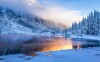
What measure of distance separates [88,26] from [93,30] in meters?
5.99

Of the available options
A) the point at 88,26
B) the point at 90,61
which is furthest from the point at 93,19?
the point at 90,61

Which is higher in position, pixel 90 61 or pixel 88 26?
pixel 88 26

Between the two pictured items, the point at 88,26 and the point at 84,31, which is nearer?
the point at 88,26

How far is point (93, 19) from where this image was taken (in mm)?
143625

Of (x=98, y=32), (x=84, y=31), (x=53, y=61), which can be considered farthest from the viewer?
(x=84, y=31)

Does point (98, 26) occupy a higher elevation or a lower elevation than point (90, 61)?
higher

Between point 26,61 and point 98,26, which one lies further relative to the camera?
point 98,26

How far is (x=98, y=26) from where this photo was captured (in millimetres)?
137500

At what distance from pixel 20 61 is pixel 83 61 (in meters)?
9.28

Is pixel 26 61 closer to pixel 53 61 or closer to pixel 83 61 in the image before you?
pixel 53 61

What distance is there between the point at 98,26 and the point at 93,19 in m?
8.41

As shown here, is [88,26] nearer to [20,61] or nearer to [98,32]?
[98,32]

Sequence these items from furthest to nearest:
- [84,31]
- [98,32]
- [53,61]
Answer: [84,31], [98,32], [53,61]

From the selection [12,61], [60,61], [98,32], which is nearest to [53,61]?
[60,61]
